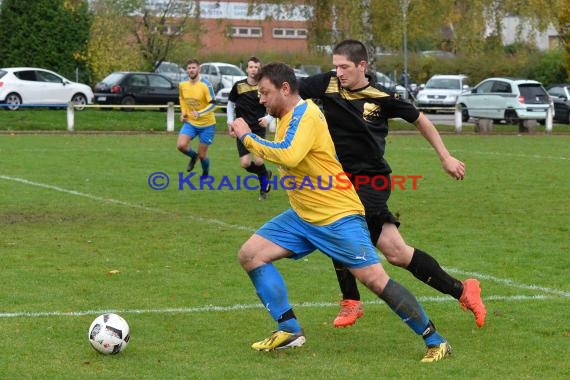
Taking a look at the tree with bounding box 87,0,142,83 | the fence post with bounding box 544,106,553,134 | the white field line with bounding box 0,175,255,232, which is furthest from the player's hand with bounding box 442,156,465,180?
the tree with bounding box 87,0,142,83

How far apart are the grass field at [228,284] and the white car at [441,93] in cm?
2620

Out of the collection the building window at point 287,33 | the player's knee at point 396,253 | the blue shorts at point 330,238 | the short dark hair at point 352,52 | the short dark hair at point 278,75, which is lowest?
the player's knee at point 396,253

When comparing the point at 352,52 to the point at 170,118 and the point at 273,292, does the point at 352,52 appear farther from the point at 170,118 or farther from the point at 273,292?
the point at 170,118

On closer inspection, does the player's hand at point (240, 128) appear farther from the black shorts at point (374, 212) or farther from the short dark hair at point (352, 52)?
the black shorts at point (374, 212)

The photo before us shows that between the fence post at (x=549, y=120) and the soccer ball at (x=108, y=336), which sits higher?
the fence post at (x=549, y=120)

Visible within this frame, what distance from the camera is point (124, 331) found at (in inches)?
272

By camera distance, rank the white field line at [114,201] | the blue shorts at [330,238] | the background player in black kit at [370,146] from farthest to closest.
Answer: the white field line at [114,201], the background player in black kit at [370,146], the blue shorts at [330,238]

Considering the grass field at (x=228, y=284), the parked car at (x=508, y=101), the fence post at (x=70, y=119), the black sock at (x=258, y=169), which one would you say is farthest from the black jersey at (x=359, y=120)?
the parked car at (x=508, y=101)

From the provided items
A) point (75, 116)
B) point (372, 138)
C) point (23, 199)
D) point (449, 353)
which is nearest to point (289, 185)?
point (372, 138)

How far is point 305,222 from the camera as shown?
6.98 meters

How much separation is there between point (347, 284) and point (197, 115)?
34.3 ft

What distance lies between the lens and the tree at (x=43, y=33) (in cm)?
4147

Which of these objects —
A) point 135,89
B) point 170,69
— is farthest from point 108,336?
point 170,69

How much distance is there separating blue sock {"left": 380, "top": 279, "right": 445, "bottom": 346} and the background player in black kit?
713mm
